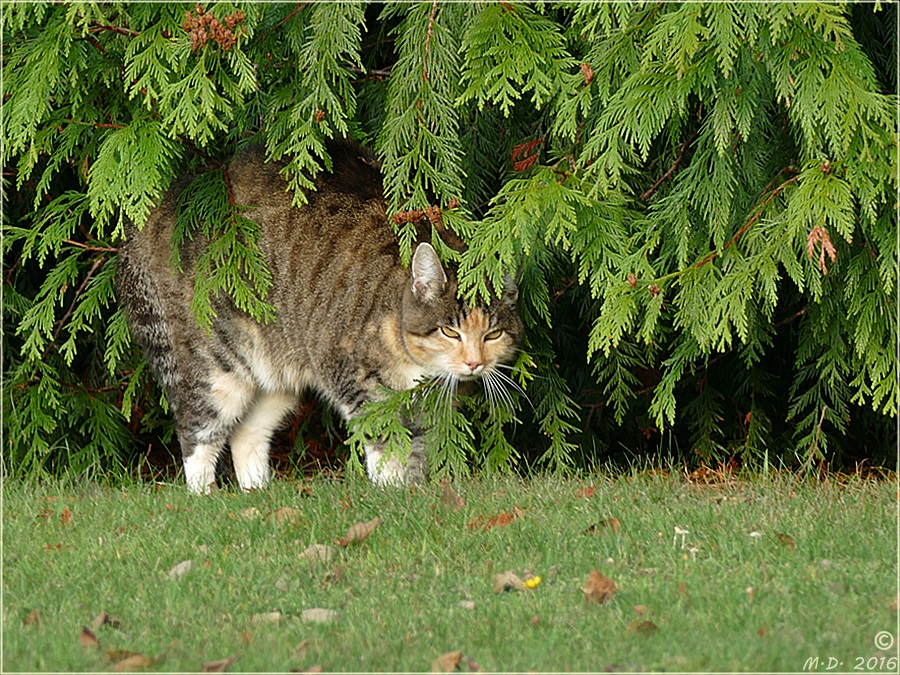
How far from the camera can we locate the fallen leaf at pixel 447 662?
3.62 meters

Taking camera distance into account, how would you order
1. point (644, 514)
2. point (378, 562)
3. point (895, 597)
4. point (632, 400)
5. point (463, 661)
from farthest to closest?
point (632, 400), point (644, 514), point (378, 562), point (895, 597), point (463, 661)

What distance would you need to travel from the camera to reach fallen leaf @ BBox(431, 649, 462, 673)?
3.62 metres

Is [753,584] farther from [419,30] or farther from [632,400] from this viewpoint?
[632,400]

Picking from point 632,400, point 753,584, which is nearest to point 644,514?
point 753,584

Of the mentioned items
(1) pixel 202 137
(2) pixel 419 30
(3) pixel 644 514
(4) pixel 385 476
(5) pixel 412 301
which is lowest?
(4) pixel 385 476

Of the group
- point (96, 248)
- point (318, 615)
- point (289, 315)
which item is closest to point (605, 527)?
point (318, 615)

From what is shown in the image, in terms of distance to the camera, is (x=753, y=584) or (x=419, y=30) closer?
(x=753, y=584)

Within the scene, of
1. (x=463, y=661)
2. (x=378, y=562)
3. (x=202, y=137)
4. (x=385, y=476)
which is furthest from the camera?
(x=385, y=476)

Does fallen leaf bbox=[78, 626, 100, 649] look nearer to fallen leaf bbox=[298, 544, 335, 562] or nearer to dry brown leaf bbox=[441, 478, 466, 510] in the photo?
fallen leaf bbox=[298, 544, 335, 562]

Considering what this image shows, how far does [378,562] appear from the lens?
4.57 metres

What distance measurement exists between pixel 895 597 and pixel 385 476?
3.03m

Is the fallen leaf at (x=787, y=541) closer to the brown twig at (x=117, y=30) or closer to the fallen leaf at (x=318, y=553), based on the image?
the fallen leaf at (x=318, y=553)

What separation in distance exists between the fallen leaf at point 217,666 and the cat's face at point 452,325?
2.91 meters

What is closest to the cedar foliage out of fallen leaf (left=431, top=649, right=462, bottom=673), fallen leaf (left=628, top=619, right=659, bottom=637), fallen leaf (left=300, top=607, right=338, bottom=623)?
fallen leaf (left=628, top=619, right=659, bottom=637)
